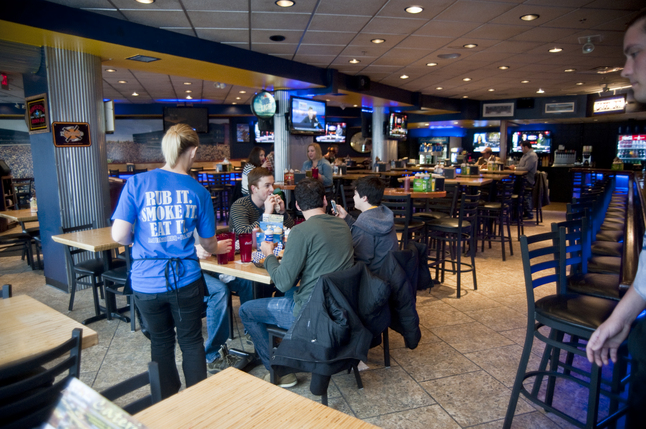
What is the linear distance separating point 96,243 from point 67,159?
6.15 ft

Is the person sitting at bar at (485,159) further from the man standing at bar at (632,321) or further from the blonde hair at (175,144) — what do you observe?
the man standing at bar at (632,321)

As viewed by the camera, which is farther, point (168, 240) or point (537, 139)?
point (537, 139)

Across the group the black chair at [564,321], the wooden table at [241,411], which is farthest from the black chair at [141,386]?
the black chair at [564,321]

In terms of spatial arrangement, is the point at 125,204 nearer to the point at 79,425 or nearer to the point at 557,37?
the point at 79,425

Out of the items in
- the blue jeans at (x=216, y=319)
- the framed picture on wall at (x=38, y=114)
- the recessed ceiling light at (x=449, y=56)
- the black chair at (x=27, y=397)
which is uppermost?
the recessed ceiling light at (x=449, y=56)

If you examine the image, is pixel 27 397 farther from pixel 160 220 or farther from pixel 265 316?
pixel 265 316

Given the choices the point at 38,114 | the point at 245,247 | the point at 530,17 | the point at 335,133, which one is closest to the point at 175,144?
→ the point at 245,247

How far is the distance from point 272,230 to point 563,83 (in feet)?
32.0

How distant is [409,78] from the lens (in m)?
8.95

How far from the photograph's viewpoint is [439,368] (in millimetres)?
2834

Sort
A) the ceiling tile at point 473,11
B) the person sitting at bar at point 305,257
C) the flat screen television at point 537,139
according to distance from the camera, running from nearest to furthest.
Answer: the person sitting at bar at point 305,257
the ceiling tile at point 473,11
the flat screen television at point 537,139

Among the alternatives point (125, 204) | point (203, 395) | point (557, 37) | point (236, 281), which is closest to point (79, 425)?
point (203, 395)

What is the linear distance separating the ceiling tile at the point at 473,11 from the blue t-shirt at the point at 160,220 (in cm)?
391

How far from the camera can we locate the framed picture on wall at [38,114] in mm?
4473
